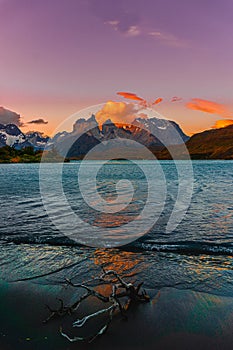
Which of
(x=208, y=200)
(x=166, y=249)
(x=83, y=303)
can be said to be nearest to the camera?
(x=83, y=303)

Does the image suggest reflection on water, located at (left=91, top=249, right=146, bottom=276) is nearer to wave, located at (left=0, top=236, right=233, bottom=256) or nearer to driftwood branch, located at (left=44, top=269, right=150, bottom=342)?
wave, located at (left=0, top=236, right=233, bottom=256)

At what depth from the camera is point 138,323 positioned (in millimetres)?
7043

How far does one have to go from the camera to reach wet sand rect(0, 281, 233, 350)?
6.27 m

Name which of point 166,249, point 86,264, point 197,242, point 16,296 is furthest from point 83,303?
point 197,242

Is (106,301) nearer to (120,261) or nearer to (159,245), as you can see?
(120,261)

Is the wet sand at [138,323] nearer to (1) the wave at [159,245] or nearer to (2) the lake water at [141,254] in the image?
(2) the lake water at [141,254]

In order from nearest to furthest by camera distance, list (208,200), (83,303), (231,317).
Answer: (231,317) < (83,303) < (208,200)

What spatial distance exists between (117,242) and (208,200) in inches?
736

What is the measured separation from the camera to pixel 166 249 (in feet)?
43.9

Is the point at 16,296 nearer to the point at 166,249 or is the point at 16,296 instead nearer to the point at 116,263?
the point at 116,263

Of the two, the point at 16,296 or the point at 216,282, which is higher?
the point at 216,282

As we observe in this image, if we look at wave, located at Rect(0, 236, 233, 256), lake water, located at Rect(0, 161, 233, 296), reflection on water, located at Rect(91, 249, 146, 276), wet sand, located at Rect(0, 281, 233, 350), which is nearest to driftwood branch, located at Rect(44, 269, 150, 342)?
wet sand, located at Rect(0, 281, 233, 350)

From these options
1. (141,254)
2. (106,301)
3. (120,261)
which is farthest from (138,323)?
(141,254)

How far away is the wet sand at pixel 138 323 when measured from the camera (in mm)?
6273
